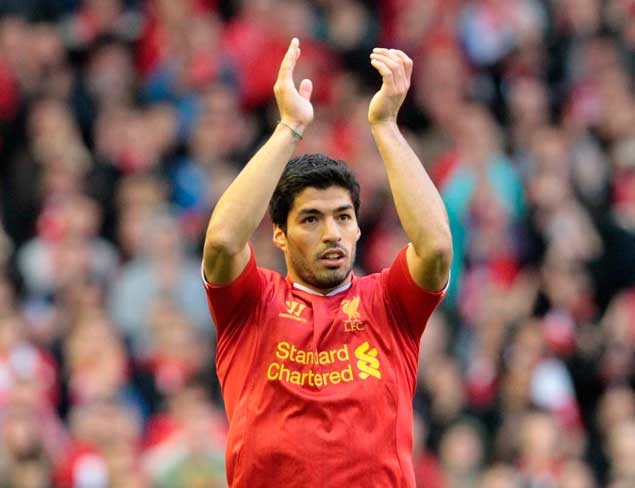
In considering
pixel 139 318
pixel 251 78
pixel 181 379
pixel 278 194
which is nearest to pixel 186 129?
pixel 251 78

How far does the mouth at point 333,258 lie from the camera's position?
666 centimetres

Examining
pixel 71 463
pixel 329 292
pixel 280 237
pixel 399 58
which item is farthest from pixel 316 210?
pixel 71 463

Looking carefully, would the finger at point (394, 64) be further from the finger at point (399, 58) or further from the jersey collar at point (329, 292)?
the jersey collar at point (329, 292)

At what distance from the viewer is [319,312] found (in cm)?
670

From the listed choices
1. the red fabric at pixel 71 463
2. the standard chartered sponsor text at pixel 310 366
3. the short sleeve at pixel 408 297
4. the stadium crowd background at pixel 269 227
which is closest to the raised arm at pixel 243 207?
the standard chartered sponsor text at pixel 310 366

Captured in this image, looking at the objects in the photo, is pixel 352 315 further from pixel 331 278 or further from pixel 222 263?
pixel 222 263

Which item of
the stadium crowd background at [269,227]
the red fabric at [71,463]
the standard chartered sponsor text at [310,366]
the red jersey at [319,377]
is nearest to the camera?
the red jersey at [319,377]

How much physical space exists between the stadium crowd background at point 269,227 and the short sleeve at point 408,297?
16.5 feet

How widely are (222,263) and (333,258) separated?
0.47 meters

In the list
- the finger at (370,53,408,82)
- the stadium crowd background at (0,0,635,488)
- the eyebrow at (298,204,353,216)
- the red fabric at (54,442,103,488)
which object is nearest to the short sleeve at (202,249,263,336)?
the eyebrow at (298,204,353,216)

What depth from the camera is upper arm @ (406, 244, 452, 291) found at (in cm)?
648

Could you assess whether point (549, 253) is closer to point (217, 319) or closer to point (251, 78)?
point (251, 78)

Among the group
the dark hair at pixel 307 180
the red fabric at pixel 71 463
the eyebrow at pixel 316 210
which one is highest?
the dark hair at pixel 307 180

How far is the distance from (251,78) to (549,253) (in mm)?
3424
